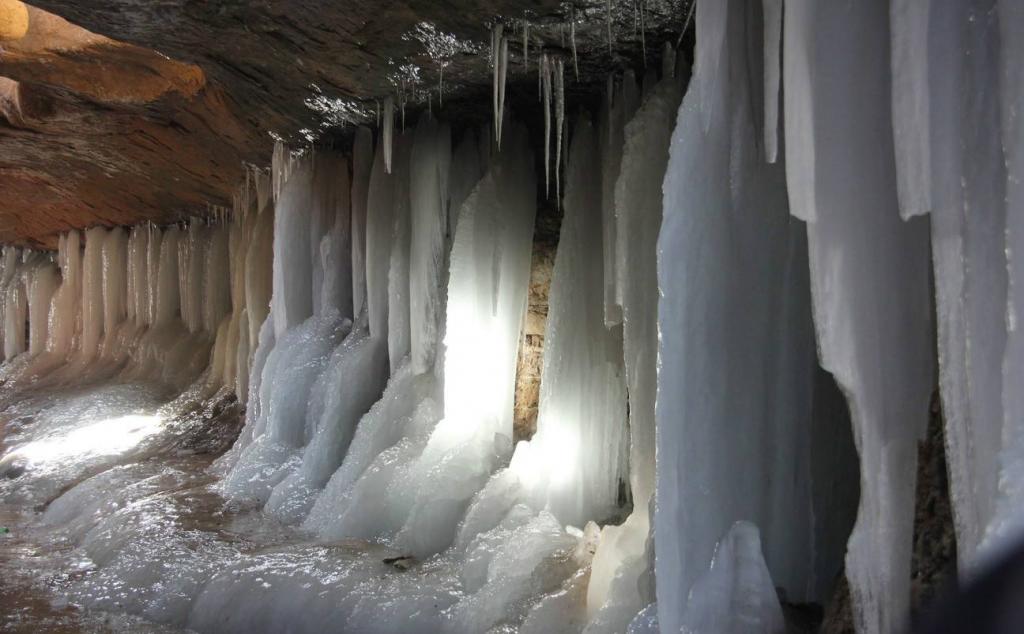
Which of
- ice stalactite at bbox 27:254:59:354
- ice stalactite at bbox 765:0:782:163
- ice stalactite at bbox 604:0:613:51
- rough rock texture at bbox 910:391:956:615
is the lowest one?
rough rock texture at bbox 910:391:956:615

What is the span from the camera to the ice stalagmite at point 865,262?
2463 mm

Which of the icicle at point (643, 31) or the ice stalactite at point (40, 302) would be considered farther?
the ice stalactite at point (40, 302)

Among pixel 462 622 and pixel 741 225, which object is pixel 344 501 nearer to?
pixel 462 622

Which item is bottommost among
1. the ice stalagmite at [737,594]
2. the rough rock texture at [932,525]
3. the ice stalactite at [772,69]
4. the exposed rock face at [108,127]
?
the ice stalagmite at [737,594]

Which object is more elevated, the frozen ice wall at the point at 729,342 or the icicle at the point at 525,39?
the icicle at the point at 525,39

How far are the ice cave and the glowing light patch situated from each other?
0.07 m

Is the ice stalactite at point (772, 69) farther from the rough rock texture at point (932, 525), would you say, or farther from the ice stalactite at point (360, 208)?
the ice stalactite at point (360, 208)

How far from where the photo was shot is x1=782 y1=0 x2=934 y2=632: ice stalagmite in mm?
2463

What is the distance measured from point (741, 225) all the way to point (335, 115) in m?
4.20

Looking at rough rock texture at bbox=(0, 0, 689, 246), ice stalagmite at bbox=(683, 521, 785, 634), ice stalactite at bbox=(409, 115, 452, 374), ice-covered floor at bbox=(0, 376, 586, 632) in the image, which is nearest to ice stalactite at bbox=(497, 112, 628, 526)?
ice-covered floor at bbox=(0, 376, 586, 632)

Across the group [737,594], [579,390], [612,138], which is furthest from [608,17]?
[737,594]

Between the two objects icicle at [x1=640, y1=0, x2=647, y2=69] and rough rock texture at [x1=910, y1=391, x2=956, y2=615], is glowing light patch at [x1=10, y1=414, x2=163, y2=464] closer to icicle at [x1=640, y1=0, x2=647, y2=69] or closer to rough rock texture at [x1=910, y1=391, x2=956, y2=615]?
icicle at [x1=640, y1=0, x2=647, y2=69]

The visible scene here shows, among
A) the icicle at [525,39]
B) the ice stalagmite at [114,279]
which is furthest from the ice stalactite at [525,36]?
the ice stalagmite at [114,279]

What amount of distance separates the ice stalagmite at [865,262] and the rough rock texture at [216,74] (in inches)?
75.0
